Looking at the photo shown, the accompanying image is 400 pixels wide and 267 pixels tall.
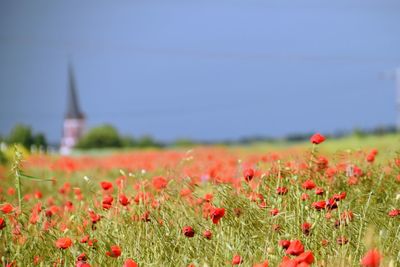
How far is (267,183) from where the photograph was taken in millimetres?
3803

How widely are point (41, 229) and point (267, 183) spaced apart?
1259 millimetres

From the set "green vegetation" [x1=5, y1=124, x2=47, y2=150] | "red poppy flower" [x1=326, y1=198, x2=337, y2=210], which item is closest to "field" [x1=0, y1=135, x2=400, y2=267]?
"red poppy flower" [x1=326, y1=198, x2=337, y2=210]

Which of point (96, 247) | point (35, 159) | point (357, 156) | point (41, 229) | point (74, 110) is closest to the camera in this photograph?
point (96, 247)

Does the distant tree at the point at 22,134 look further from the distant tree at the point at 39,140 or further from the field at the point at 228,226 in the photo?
the field at the point at 228,226

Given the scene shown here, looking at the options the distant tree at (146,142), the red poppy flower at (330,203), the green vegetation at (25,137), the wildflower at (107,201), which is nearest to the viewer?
the red poppy flower at (330,203)

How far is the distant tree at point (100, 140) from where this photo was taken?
2169cm

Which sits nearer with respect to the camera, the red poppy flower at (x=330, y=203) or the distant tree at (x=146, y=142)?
the red poppy flower at (x=330, y=203)

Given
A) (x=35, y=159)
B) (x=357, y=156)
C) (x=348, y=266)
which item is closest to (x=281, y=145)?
(x=35, y=159)

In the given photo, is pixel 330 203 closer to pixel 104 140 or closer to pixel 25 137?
pixel 25 137

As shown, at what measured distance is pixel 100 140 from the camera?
2188 cm

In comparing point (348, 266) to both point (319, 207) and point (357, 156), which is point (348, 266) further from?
point (357, 156)

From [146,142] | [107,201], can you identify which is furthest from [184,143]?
[107,201]

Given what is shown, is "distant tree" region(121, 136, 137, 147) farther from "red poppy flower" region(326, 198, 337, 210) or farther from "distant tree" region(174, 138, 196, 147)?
"red poppy flower" region(326, 198, 337, 210)

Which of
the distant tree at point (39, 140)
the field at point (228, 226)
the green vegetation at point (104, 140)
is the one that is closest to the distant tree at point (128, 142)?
the green vegetation at point (104, 140)
